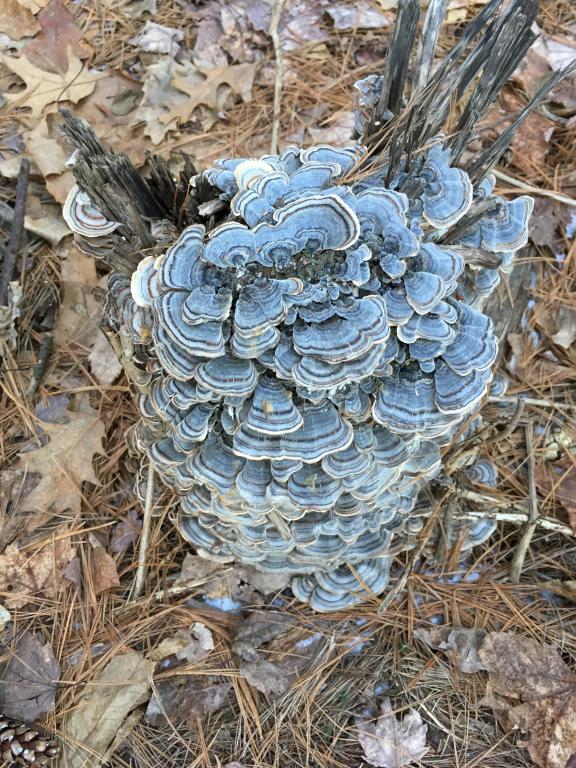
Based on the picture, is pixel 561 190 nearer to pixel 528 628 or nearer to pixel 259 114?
pixel 259 114

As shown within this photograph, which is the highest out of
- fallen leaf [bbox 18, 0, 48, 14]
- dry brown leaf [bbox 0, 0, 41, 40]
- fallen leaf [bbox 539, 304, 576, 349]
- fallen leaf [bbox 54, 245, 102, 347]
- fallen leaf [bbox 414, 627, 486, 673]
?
fallen leaf [bbox 18, 0, 48, 14]

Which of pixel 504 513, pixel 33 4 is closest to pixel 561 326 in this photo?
pixel 504 513

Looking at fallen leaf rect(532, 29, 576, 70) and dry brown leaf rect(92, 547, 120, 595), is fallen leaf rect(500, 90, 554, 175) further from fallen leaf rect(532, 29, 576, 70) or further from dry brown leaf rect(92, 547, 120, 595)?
dry brown leaf rect(92, 547, 120, 595)

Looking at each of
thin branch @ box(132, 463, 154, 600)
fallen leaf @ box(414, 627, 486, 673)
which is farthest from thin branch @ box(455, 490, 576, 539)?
thin branch @ box(132, 463, 154, 600)

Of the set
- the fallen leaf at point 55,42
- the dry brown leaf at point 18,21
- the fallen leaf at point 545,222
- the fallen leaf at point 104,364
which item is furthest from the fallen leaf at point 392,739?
the dry brown leaf at point 18,21

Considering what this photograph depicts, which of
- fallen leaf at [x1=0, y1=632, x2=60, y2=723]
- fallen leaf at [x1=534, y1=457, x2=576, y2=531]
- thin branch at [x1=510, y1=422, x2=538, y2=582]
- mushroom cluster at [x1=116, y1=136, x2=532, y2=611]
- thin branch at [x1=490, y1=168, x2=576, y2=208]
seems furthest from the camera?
thin branch at [x1=490, y1=168, x2=576, y2=208]

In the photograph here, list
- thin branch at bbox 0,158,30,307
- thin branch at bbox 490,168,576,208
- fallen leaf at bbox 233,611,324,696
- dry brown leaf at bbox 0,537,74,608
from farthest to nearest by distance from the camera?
thin branch at bbox 490,168,576,208 < thin branch at bbox 0,158,30,307 < dry brown leaf at bbox 0,537,74,608 < fallen leaf at bbox 233,611,324,696
